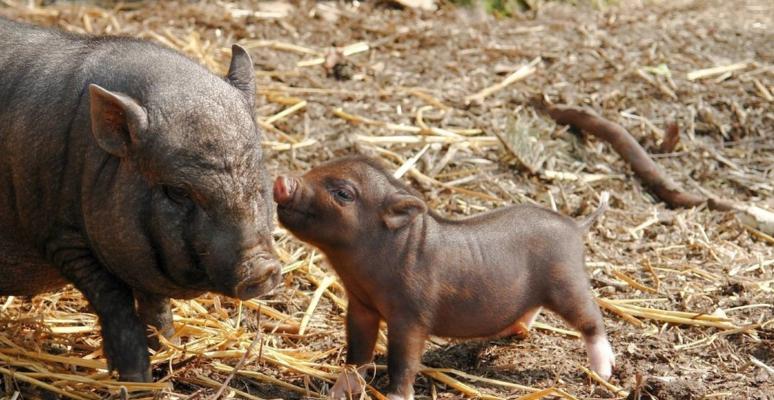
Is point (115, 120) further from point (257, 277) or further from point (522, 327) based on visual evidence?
point (522, 327)

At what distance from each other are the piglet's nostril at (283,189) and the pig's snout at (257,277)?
0.43 m

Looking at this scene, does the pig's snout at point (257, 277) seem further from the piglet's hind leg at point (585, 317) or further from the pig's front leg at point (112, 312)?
the piglet's hind leg at point (585, 317)

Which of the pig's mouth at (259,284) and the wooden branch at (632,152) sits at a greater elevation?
the pig's mouth at (259,284)

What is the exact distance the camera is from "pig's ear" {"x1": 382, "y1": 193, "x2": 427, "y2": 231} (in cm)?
531

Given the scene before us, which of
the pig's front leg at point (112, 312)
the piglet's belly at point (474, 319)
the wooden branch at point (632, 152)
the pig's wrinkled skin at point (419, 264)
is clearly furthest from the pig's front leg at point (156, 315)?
the wooden branch at point (632, 152)

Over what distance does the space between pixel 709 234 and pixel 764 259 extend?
1.52 ft

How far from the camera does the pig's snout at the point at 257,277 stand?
4738mm

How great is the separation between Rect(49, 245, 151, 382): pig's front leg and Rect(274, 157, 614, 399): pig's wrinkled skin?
0.79 meters

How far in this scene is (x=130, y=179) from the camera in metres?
4.87

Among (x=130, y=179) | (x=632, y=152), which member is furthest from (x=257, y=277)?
(x=632, y=152)

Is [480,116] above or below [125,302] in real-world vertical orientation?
below

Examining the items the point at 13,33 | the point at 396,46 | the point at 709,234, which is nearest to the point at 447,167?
the point at 709,234

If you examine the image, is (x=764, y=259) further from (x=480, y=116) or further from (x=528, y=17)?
(x=528, y=17)

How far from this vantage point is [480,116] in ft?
29.1
